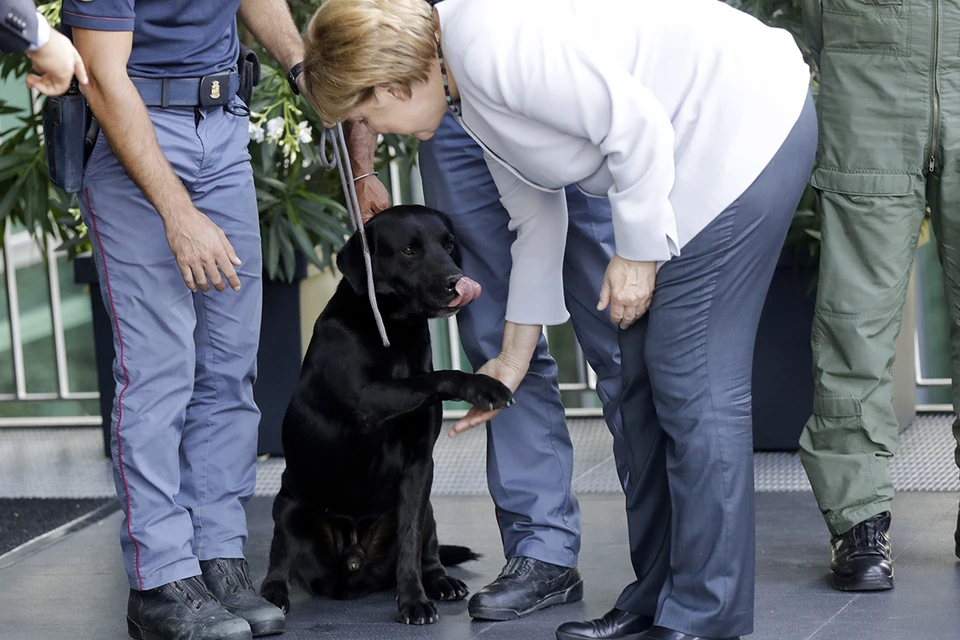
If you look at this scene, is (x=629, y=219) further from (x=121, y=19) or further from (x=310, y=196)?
(x=310, y=196)

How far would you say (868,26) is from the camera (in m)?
2.37

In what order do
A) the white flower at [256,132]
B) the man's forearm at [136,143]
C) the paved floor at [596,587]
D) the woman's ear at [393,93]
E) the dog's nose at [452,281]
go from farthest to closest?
the white flower at [256,132] < the dog's nose at [452,281] < the paved floor at [596,587] < the man's forearm at [136,143] < the woman's ear at [393,93]

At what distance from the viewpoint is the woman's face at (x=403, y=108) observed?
70.8 inches

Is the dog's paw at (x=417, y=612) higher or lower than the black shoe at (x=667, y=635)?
lower

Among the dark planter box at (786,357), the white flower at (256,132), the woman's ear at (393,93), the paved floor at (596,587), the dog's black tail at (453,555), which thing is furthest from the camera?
the dark planter box at (786,357)

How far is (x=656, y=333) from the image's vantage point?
6.07ft

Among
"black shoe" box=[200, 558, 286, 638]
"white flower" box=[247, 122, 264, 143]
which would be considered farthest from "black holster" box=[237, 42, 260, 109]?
"white flower" box=[247, 122, 264, 143]

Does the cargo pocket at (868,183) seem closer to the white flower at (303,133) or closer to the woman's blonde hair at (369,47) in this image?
the woman's blonde hair at (369,47)

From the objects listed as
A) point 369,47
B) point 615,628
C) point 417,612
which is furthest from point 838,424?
point 369,47

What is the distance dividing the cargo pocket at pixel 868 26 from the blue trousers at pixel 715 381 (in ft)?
2.13

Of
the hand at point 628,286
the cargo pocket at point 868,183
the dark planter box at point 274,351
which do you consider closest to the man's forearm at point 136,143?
the hand at point 628,286

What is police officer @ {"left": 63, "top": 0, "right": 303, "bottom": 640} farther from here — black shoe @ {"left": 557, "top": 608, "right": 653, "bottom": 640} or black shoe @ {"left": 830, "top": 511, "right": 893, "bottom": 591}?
black shoe @ {"left": 830, "top": 511, "right": 893, "bottom": 591}

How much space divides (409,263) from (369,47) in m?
0.70

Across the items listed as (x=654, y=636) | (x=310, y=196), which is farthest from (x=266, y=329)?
(x=654, y=636)
